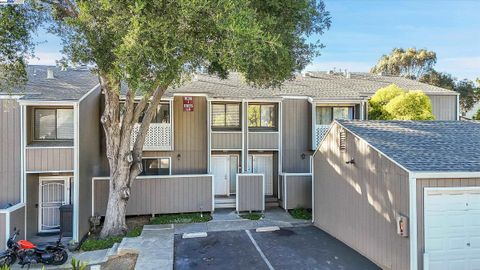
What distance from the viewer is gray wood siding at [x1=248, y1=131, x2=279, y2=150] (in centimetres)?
1540

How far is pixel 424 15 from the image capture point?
792 inches

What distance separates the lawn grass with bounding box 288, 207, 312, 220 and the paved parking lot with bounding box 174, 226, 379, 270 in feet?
5.95

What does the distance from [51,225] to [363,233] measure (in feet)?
38.1

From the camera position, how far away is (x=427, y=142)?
888 cm

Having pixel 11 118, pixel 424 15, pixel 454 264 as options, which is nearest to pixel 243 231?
pixel 454 264

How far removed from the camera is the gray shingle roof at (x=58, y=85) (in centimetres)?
1116

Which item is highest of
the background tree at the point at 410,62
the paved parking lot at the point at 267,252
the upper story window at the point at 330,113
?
the background tree at the point at 410,62

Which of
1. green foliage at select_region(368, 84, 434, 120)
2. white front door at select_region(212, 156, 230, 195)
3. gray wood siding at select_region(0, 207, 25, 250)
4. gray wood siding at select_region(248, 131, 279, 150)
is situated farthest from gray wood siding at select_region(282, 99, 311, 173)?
gray wood siding at select_region(0, 207, 25, 250)

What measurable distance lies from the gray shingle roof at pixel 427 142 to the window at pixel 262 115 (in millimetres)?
5785

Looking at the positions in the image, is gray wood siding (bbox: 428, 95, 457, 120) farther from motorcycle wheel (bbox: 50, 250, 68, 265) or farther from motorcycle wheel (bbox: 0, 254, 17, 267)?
motorcycle wheel (bbox: 0, 254, 17, 267)

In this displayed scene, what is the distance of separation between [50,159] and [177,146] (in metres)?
5.54

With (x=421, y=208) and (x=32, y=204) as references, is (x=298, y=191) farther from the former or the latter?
(x=32, y=204)

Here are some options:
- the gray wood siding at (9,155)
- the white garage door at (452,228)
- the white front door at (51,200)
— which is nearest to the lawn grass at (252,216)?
the white garage door at (452,228)

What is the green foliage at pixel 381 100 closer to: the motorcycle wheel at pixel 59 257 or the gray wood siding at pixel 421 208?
the gray wood siding at pixel 421 208
